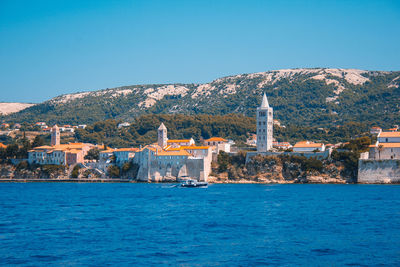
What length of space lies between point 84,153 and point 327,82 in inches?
2958

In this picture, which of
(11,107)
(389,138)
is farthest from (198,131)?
(11,107)

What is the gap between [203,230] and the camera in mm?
27203

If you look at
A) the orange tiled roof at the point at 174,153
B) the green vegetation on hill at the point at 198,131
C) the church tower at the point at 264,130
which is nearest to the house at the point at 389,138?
the church tower at the point at 264,130

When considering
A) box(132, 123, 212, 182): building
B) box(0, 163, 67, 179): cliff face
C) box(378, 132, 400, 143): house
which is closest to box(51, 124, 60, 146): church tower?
box(0, 163, 67, 179): cliff face

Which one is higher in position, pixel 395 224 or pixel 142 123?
pixel 142 123

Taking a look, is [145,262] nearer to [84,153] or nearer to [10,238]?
[10,238]

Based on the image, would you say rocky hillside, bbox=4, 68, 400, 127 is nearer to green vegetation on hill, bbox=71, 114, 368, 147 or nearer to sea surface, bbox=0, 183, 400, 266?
green vegetation on hill, bbox=71, 114, 368, 147

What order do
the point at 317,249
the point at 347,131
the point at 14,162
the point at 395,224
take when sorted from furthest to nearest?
the point at 347,131 → the point at 14,162 → the point at 395,224 → the point at 317,249

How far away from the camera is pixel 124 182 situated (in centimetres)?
6644

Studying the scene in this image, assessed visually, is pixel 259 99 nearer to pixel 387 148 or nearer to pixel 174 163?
pixel 174 163

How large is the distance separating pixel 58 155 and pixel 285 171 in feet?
99.5

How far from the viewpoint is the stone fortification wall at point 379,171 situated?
2181 inches

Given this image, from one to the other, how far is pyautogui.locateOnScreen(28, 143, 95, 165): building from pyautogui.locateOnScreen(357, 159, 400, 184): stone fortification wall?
3610 cm

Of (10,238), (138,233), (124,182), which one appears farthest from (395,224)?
(124,182)
